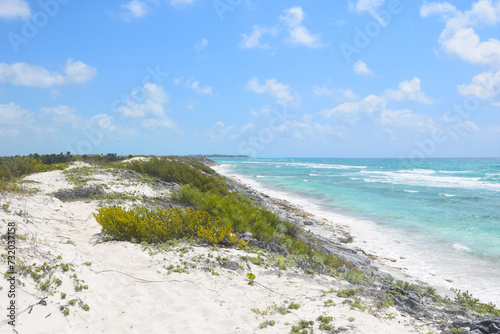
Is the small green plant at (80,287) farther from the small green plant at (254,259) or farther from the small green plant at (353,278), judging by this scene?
the small green plant at (353,278)

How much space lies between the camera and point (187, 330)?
422cm

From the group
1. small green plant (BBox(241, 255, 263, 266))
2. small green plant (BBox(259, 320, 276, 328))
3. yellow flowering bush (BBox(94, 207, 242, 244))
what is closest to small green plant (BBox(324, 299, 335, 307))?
small green plant (BBox(259, 320, 276, 328))

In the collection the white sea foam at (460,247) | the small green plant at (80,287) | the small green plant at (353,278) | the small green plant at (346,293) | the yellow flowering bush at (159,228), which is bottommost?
the white sea foam at (460,247)

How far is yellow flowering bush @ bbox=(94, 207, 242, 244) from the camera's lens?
7347 millimetres

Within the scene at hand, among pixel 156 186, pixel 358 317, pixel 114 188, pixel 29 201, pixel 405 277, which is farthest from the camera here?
pixel 156 186

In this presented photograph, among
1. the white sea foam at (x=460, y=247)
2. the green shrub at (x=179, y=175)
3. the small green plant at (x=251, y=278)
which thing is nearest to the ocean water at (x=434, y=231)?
the white sea foam at (x=460, y=247)

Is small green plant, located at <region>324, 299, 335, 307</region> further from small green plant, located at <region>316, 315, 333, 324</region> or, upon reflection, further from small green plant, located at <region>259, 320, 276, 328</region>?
small green plant, located at <region>259, 320, 276, 328</region>

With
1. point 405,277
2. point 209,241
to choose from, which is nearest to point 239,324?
point 209,241

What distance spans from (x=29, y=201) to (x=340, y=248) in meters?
9.50

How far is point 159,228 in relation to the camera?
7.38 meters

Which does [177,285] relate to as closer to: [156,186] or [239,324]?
[239,324]

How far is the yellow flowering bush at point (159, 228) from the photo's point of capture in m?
7.35

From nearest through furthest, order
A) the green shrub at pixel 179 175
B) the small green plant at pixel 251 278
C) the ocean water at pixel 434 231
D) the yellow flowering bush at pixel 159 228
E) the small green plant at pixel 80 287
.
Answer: the small green plant at pixel 80 287
the small green plant at pixel 251 278
the yellow flowering bush at pixel 159 228
the ocean water at pixel 434 231
the green shrub at pixel 179 175

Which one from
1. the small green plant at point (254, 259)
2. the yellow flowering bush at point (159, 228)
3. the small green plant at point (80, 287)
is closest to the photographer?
the small green plant at point (80, 287)
